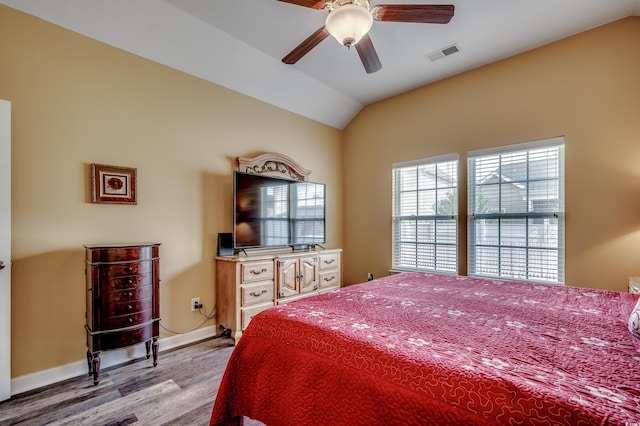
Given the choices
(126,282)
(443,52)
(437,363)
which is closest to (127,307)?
(126,282)

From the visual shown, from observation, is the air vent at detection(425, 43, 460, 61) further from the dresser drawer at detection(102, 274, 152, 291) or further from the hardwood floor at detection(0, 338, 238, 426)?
the hardwood floor at detection(0, 338, 238, 426)

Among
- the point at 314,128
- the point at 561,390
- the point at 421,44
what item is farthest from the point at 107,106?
the point at 561,390

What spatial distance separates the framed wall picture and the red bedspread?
198 cm

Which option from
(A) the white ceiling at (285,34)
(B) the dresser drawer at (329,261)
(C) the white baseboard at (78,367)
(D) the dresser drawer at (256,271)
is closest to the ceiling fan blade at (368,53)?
(A) the white ceiling at (285,34)

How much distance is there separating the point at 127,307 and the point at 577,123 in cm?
455

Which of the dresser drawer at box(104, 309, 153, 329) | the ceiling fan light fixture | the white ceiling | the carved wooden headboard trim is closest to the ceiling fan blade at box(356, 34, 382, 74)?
the ceiling fan light fixture

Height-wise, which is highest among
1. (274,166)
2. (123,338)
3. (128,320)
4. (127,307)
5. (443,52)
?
(443,52)

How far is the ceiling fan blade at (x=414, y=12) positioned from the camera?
1902 mm

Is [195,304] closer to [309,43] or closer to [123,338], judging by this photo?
[123,338]

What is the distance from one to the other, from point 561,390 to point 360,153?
168 inches

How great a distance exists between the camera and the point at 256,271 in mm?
3213

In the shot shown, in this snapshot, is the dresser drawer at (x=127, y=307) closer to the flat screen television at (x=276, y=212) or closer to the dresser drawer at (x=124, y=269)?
the dresser drawer at (x=124, y=269)

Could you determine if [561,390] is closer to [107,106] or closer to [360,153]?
[107,106]

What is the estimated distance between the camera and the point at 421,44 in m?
3.17
